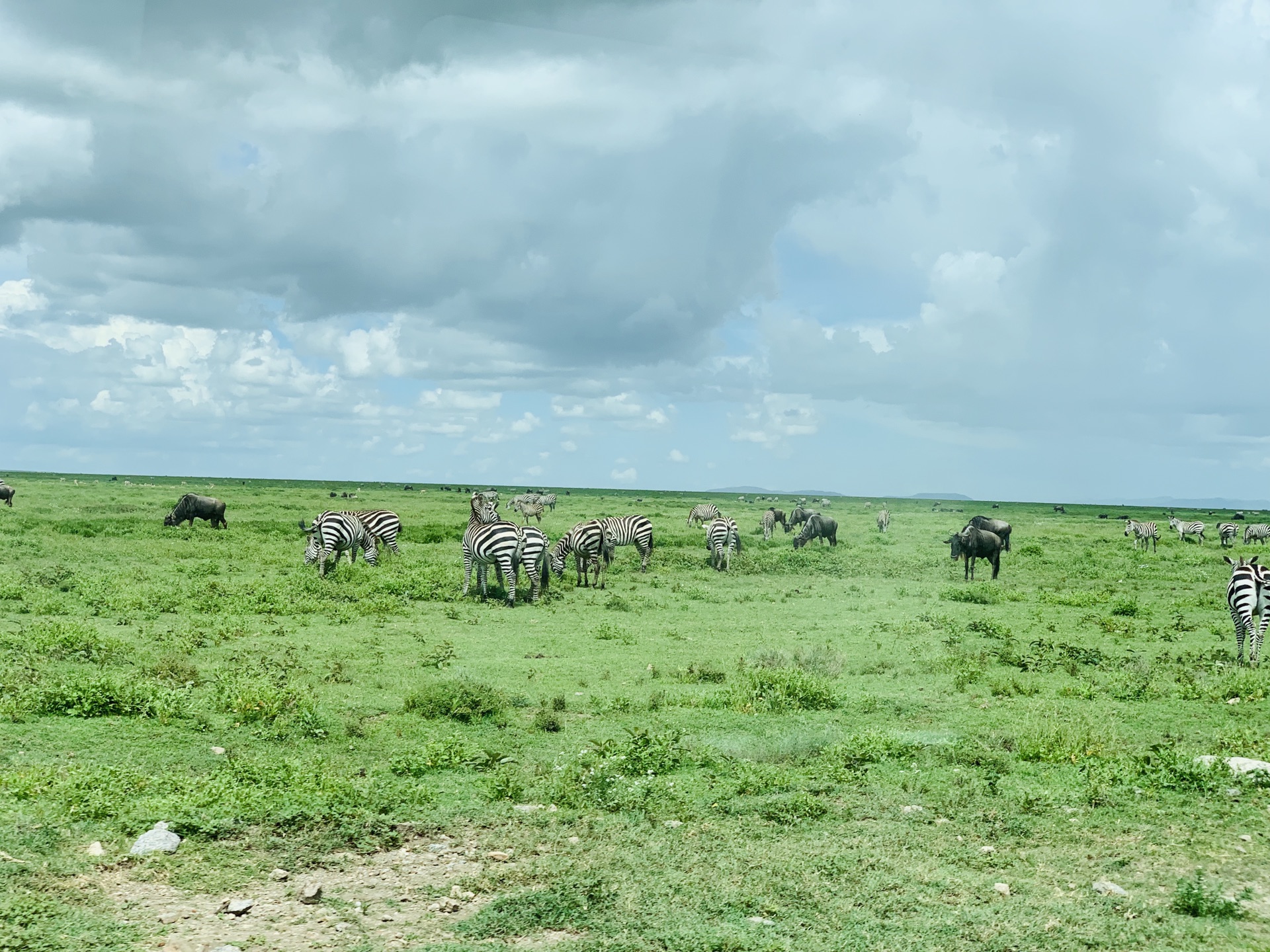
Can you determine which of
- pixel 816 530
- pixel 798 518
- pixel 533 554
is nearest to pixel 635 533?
pixel 533 554

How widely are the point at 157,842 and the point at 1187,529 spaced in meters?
59.1

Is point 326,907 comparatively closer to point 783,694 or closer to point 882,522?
point 783,694

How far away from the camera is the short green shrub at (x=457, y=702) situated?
38.4 feet

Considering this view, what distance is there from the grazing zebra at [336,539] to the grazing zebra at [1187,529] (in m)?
44.4

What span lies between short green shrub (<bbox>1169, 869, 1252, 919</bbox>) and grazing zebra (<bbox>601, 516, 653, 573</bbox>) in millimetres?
23957

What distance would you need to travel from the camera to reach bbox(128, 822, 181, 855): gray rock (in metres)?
7.13

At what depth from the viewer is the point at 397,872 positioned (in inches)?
286

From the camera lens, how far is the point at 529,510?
175 ft

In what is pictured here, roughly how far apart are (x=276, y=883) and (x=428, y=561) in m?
21.9

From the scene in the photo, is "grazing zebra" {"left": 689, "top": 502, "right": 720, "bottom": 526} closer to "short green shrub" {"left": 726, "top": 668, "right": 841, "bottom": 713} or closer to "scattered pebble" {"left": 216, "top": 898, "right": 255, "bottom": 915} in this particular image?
"short green shrub" {"left": 726, "top": 668, "right": 841, "bottom": 713}

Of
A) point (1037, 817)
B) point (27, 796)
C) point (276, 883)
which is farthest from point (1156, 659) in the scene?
point (27, 796)

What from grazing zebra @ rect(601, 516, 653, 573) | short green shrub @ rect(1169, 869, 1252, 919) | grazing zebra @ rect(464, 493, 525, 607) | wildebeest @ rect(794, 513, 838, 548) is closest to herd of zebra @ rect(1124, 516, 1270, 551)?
wildebeest @ rect(794, 513, 838, 548)

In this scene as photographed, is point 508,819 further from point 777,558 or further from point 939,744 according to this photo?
point 777,558

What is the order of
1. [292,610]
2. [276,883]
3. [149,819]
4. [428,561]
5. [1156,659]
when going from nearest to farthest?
[276,883] → [149,819] → [1156,659] → [292,610] → [428,561]
